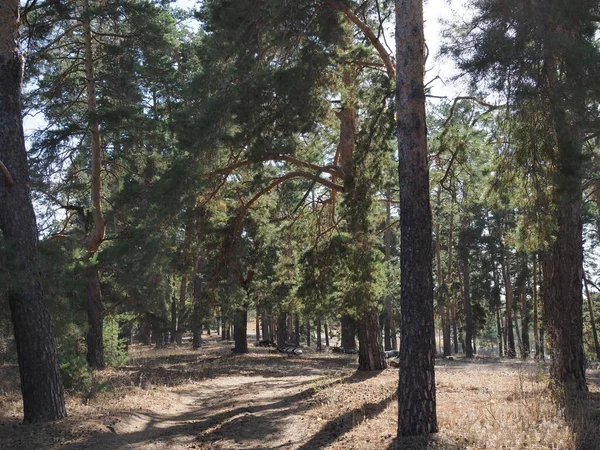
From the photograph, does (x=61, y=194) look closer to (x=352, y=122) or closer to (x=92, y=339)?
(x=92, y=339)

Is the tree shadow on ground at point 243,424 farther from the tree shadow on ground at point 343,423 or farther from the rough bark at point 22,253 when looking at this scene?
the rough bark at point 22,253

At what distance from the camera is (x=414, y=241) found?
7082mm

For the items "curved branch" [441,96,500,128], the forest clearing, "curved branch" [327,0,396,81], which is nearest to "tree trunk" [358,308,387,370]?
the forest clearing

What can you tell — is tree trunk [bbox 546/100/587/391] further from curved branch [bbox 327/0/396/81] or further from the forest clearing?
curved branch [bbox 327/0/396/81]

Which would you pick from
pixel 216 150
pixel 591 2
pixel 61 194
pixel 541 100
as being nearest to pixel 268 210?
pixel 216 150

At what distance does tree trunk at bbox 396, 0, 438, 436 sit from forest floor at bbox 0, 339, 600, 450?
1.84 ft

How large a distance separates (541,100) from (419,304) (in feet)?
12.8

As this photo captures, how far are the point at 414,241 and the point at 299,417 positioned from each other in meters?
4.35

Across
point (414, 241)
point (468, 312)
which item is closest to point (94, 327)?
point (414, 241)

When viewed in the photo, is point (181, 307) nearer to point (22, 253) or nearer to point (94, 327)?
point (94, 327)

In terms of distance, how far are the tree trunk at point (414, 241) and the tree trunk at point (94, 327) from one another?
13082 millimetres

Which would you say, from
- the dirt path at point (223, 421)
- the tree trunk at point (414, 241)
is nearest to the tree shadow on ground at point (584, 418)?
the tree trunk at point (414, 241)

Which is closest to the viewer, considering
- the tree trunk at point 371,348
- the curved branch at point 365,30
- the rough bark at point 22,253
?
Answer: the rough bark at point 22,253

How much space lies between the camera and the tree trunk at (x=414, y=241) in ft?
22.5
